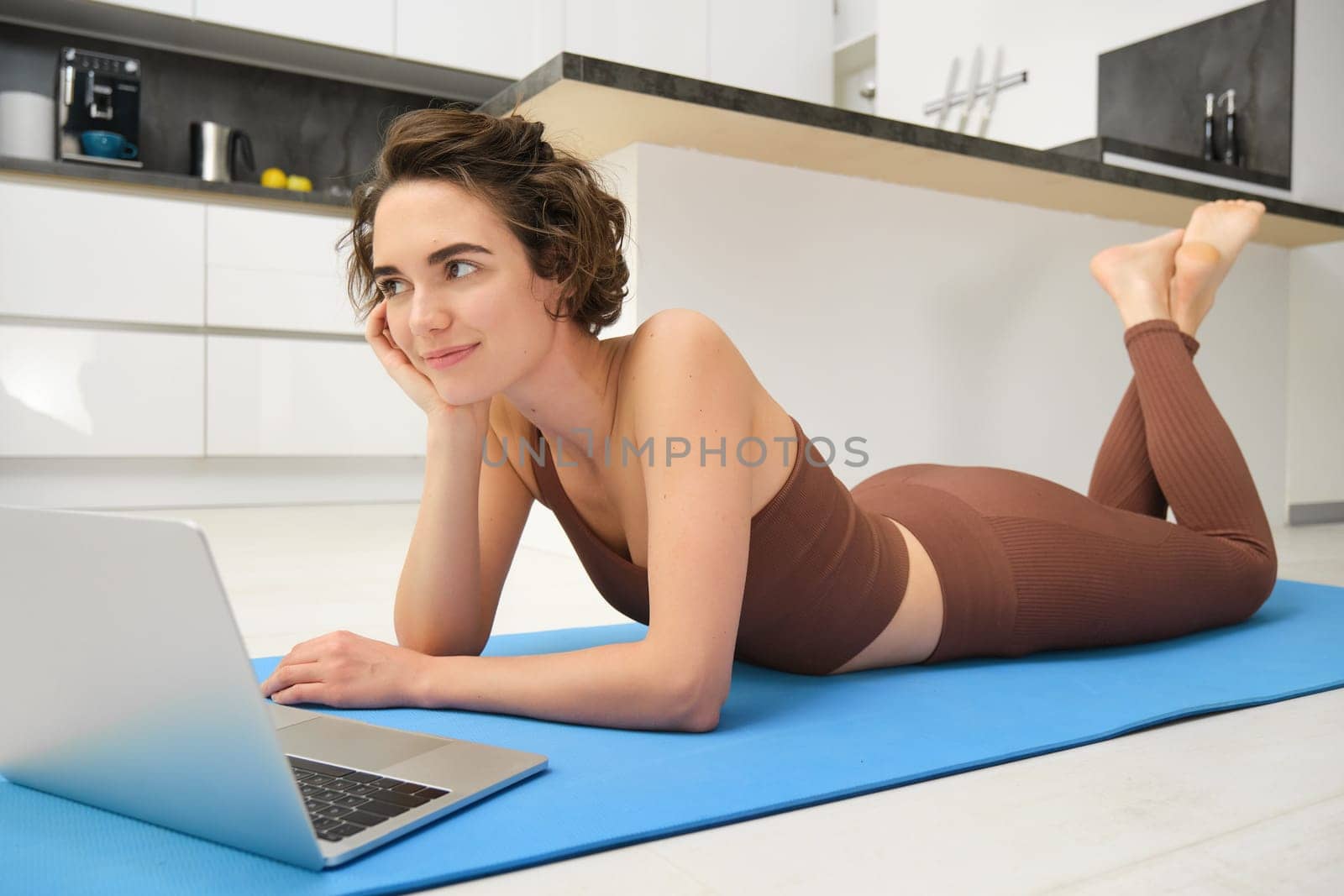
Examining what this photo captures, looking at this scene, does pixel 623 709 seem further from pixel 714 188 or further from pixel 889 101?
pixel 889 101

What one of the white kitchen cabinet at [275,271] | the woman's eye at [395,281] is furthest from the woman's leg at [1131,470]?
the white kitchen cabinet at [275,271]

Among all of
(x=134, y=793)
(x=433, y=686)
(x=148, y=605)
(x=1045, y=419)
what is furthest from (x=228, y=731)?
(x=1045, y=419)

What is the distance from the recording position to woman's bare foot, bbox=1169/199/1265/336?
1943 mm

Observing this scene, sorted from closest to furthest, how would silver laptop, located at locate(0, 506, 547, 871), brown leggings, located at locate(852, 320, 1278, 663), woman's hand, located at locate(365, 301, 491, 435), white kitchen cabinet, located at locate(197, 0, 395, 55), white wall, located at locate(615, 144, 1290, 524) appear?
silver laptop, located at locate(0, 506, 547, 871) → woman's hand, located at locate(365, 301, 491, 435) → brown leggings, located at locate(852, 320, 1278, 663) → white wall, located at locate(615, 144, 1290, 524) → white kitchen cabinet, located at locate(197, 0, 395, 55)

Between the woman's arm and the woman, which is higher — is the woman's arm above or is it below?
below

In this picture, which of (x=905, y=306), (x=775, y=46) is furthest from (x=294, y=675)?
(x=775, y=46)

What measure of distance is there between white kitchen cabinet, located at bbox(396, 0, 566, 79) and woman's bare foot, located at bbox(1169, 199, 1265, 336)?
3186 mm

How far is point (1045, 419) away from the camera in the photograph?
9.82 ft

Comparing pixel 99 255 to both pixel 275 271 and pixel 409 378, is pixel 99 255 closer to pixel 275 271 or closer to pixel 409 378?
pixel 275 271

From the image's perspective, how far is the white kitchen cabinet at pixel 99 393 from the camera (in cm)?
336

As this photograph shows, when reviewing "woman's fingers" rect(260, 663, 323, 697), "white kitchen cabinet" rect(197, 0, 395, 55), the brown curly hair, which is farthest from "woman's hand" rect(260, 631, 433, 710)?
"white kitchen cabinet" rect(197, 0, 395, 55)

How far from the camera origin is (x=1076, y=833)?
0.83m

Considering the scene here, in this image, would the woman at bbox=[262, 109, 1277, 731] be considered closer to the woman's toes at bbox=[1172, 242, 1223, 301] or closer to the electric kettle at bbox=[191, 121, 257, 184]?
the woman's toes at bbox=[1172, 242, 1223, 301]

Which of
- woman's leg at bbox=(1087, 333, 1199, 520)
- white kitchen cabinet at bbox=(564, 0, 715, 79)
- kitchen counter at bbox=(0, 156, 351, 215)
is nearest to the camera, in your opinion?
woman's leg at bbox=(1087, 333, 1199, 520)
